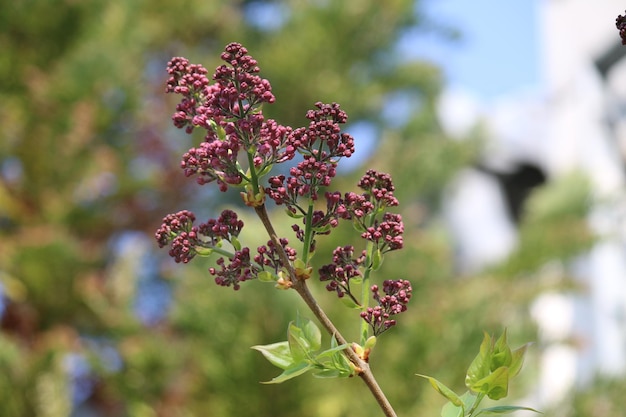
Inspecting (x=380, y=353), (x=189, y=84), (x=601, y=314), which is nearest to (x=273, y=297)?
(x=380, y=353)

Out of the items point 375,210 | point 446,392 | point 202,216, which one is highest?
point 202,216

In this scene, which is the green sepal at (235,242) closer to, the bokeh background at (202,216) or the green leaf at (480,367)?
the green leaf at (480,367)

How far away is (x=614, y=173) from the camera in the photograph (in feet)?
17.3

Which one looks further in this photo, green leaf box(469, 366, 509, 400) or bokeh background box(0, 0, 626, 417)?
bokeh background box(0, 0, 626, 417)

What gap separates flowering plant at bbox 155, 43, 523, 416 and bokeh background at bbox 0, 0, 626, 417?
83.4 inches

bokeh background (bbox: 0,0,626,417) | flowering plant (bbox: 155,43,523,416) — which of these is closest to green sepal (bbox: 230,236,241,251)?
flowering plant (bbox: 155,43,523,416)

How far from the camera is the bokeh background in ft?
8.87

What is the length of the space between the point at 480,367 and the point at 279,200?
12 cm

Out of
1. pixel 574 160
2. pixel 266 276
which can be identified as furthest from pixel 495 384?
pixel 574 160

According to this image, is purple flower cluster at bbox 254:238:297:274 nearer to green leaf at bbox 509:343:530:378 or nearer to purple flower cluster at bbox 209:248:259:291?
purple flower cluster at bbox 209:248:259:291

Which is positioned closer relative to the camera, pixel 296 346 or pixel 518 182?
pixel 296 346

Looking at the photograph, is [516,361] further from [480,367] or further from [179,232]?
[179,232]

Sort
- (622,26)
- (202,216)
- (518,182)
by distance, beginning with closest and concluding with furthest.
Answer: (622,26), (202,216), (518,182)

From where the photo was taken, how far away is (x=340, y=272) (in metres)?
0.39
